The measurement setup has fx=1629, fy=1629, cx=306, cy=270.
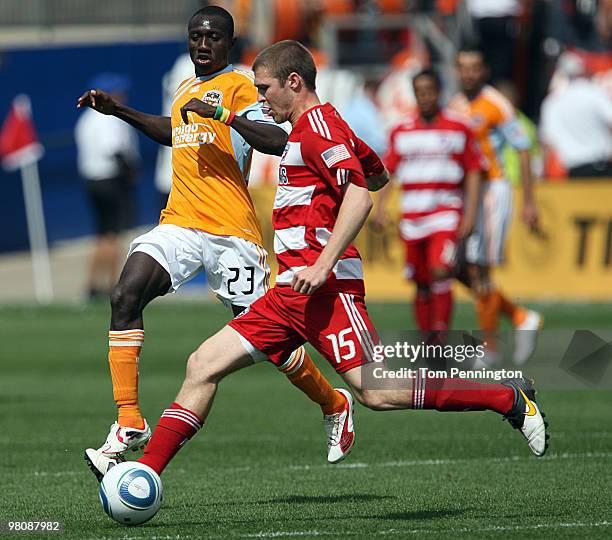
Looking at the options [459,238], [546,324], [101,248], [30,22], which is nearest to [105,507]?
[459,238]

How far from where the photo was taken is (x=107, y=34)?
1174 inches

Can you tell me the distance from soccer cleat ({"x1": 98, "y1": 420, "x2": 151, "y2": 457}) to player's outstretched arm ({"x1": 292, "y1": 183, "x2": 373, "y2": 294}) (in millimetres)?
1550

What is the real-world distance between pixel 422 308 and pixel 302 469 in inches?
219

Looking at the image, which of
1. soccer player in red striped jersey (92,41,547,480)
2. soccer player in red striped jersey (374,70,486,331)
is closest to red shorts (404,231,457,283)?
soccer player in red striped jersey (374,70,486,331)

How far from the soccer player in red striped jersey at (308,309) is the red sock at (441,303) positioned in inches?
270

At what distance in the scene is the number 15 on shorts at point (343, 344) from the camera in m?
7.59

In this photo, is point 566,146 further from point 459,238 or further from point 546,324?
point 459,238

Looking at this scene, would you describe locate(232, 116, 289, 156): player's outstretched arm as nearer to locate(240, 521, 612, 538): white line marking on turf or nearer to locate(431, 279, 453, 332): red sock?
locate(240, 521, 612, 538): white line marking on turf

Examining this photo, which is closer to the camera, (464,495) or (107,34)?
(464,495)

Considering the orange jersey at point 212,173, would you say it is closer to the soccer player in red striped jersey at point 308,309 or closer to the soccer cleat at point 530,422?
the soccer player in red striped jersey at point 308,309

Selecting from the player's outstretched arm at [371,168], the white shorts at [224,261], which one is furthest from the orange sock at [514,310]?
the player's outstretched arm at [371,168]

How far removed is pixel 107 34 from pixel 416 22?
6.21 metres

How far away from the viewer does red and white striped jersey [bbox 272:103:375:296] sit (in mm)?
7609

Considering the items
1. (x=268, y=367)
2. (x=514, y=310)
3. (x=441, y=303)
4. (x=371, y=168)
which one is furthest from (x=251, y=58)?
(x=371, y=168)
